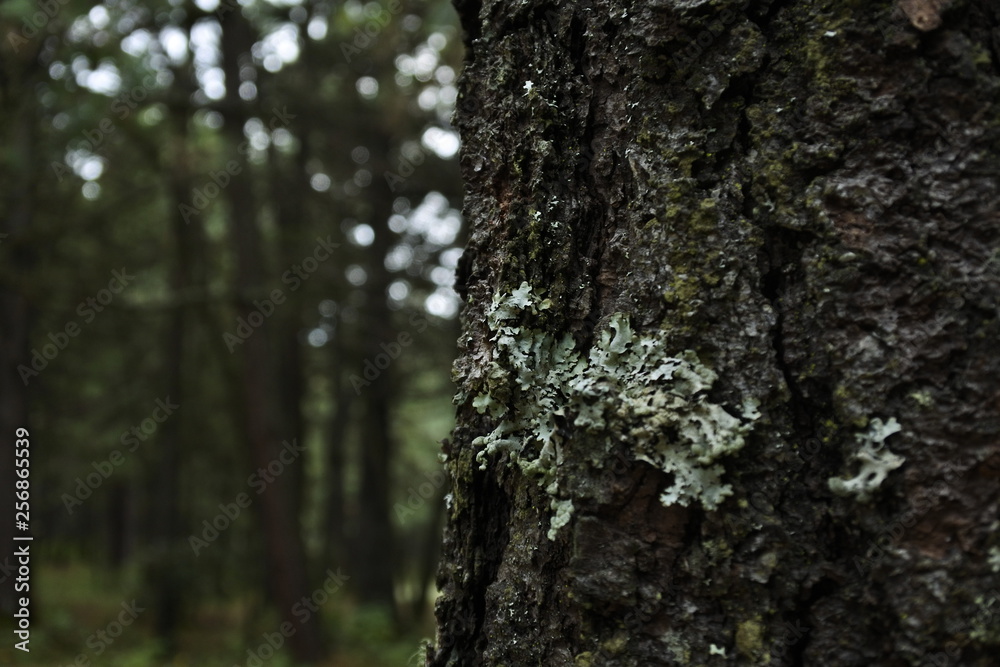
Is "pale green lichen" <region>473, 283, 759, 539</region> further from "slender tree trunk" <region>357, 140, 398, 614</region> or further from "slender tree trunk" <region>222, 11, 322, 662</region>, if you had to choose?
"slender tree trunk" <region>357, 140, 398, 614</region>

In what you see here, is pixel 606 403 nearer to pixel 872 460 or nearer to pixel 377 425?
pixel 872 460

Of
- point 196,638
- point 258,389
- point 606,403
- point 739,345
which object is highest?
point 739,345

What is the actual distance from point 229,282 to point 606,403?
10129mm

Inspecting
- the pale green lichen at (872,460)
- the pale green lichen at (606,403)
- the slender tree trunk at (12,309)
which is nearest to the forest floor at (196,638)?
the slender tree trunk at (12,309)

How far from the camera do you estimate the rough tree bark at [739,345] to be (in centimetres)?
108

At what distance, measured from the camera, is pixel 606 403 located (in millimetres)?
1247

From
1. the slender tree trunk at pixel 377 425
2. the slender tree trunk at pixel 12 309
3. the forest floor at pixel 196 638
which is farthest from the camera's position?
the slender tree trunk at pixel 377 425

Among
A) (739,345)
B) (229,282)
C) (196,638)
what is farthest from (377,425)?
(739,345)

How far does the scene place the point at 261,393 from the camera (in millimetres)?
9516

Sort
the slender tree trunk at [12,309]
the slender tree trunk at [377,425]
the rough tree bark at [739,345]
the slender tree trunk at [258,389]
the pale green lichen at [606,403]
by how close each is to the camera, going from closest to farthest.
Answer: the rough tree bark at [739,345] < the pale green lichen at [606,403] < the slender tree trunk at [12,309] < the slender tree trunk at [258,389] < the slender tree trunk at [377,425]

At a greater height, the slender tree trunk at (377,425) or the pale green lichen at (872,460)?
the pale green lichen at (872,460)

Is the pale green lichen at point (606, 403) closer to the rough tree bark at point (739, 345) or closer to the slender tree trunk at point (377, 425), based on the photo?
the rough tree bark at point (739, 345)

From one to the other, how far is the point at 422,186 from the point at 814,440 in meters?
9.08

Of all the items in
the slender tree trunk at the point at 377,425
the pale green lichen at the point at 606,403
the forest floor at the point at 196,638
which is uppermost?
the pale green lichen at the point at 606,403
